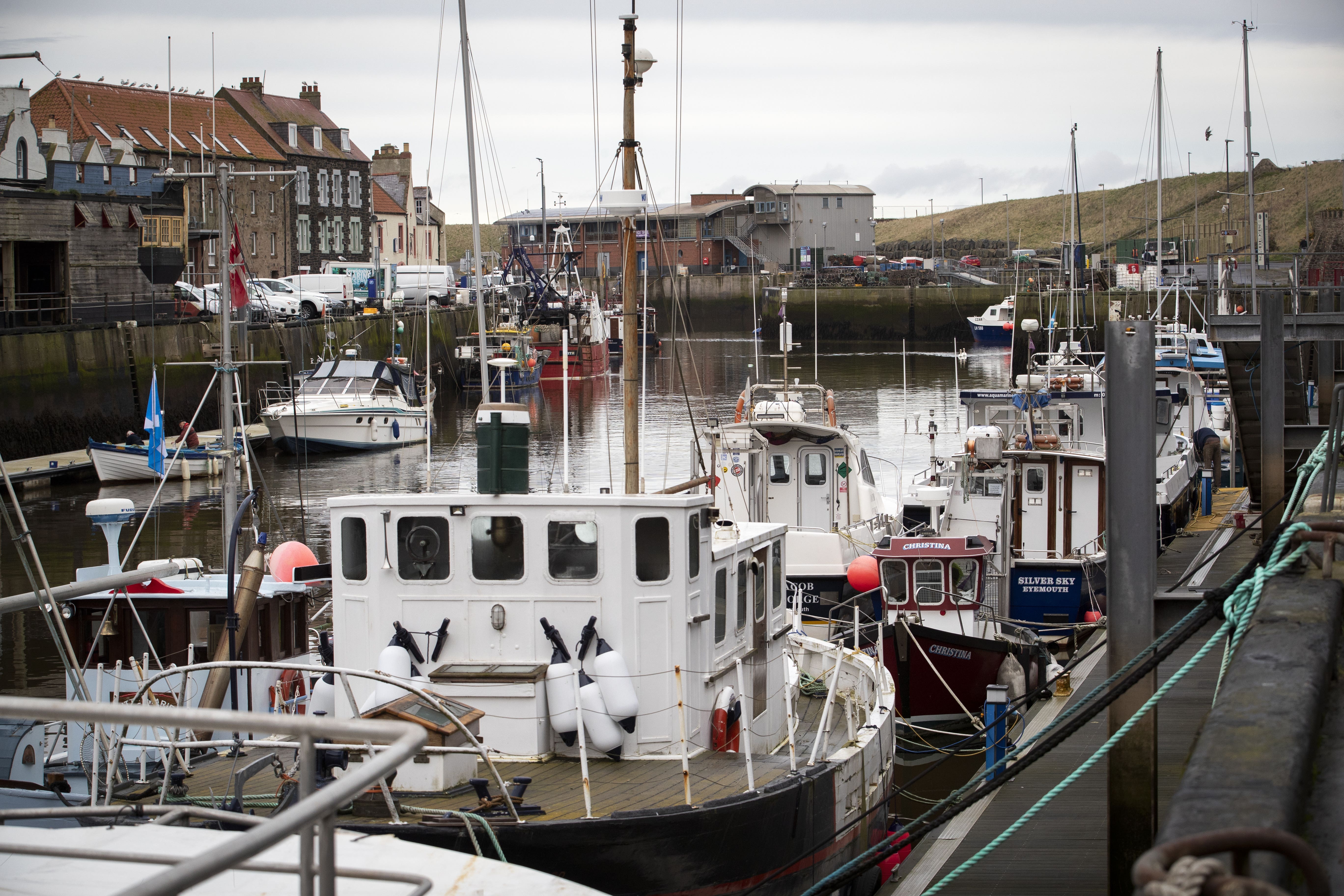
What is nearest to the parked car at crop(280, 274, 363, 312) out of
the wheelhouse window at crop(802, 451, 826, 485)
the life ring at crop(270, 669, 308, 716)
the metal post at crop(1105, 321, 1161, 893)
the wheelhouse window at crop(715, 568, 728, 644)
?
the wheelhouse window at crop(802, 451, 826, 485)

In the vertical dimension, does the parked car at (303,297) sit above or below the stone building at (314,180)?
below

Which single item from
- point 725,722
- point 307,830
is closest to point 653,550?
point 725,722

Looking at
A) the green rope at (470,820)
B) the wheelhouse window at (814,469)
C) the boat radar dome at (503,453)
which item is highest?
the boat radar dome at (503,453)

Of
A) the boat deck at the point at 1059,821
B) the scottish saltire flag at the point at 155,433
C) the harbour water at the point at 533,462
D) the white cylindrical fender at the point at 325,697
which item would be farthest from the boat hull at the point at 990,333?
the white cylindrical fender at the point at 325,697

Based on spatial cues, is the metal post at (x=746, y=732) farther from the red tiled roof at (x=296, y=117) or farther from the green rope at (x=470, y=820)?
the red tiled roof at (x=296, y=117)

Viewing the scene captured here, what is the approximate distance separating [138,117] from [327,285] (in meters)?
11.1

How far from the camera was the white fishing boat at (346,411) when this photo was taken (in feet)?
136

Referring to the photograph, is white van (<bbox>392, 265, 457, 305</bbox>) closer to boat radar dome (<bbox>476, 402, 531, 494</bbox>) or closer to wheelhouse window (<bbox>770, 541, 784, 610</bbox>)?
wheelhouse window (<bbox>770, 541, 784, 610</bbox>)

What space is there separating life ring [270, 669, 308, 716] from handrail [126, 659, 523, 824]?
3083 mm

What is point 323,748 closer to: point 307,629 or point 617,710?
point 617,710

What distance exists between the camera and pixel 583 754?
808 cm

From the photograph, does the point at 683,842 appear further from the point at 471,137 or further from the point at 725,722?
the point at 471,137

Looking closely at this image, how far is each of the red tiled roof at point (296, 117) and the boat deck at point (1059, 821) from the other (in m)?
61.8

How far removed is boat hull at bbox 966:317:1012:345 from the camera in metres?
72.9
